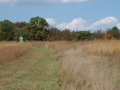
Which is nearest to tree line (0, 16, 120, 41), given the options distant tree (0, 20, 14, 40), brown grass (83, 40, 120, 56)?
distant tree (0, 20, 14, 40)

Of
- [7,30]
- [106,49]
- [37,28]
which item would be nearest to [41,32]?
[37,28]

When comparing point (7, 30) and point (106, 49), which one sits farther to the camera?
point (7, 30)

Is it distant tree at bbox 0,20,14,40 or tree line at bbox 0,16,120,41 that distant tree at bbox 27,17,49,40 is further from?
distant tree at bbox 0,20,14,40

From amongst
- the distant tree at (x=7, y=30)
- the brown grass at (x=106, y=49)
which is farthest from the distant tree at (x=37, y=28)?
the brown grass at (x=106, y=49)

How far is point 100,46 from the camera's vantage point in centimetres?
1023

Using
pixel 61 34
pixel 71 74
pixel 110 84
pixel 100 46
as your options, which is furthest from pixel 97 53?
pixel 61 34

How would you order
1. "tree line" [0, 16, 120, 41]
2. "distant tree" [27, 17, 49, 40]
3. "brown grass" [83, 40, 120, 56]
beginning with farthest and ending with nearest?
"distant tree" [27, 17, 49, 40], "tree line" [0, 16, 120, 41], "brown grass" [83, 40, 120, 56]

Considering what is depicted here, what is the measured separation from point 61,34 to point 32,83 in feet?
142

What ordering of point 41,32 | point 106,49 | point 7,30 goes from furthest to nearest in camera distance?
point 41,32 < point 7,30 < point 106,49

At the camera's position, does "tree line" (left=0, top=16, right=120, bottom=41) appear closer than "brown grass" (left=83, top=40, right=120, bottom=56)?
No

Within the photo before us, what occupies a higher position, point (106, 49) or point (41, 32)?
point (41, 32)

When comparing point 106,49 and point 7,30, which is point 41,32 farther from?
point 106,49

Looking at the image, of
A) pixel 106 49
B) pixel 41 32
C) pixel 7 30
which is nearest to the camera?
pixel 106 49

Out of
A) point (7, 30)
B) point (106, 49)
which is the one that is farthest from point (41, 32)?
point (106, 49)
